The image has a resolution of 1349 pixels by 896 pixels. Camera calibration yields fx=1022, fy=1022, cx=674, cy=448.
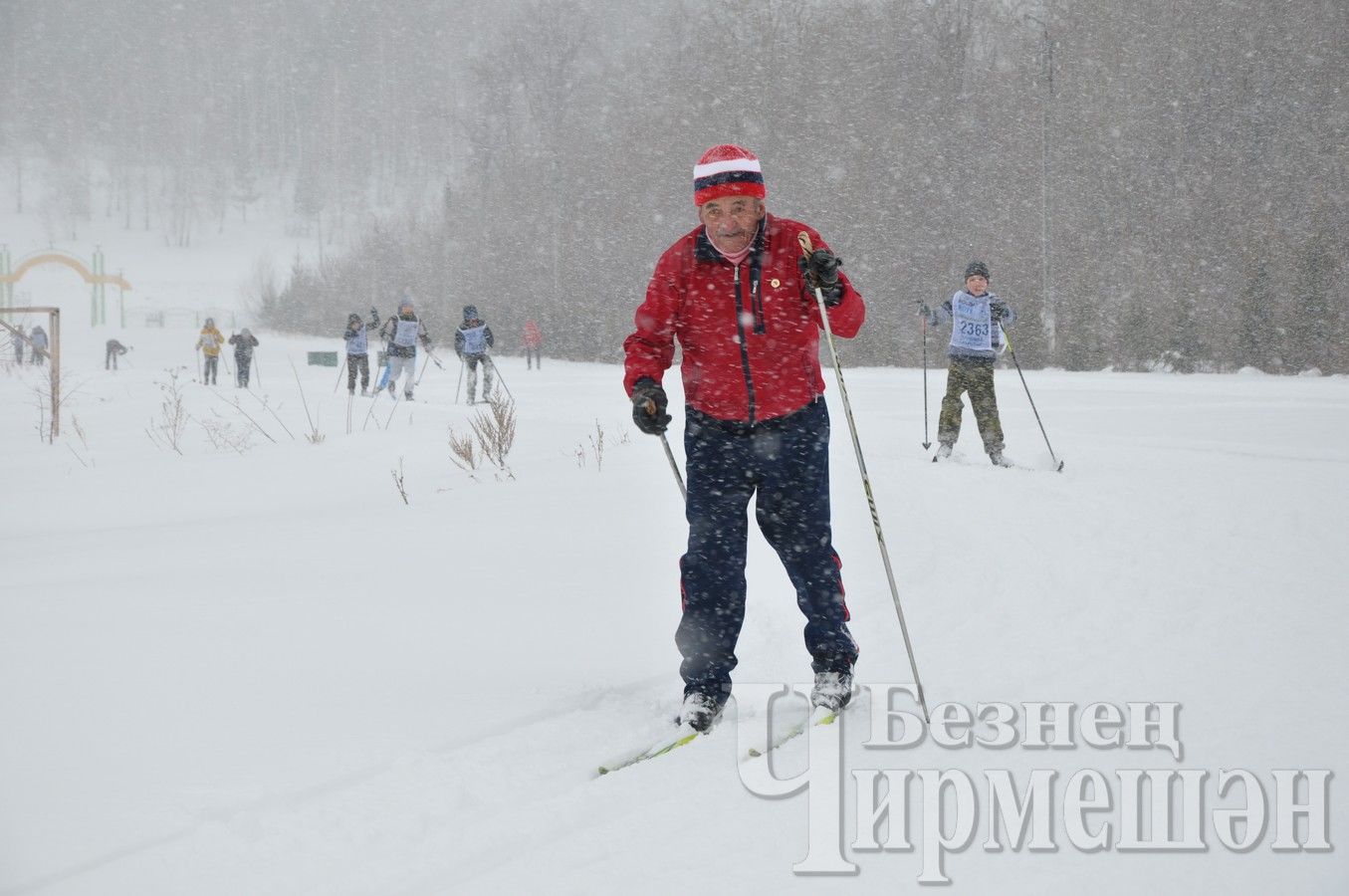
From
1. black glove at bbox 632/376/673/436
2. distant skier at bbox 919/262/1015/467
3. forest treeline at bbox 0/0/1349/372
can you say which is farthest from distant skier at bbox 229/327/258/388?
black glove at bbox 632/376/673/436

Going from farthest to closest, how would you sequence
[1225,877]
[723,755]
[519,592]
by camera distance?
[519,592] → [723,755] → [1225,877]

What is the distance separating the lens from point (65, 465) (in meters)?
9.38

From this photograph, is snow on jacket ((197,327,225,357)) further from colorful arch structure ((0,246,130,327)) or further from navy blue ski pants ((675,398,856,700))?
colorful arch structure ((0,246,130,327))

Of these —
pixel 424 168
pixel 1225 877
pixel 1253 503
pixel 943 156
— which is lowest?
pixel 1225 877

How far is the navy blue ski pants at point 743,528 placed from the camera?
3.25 meters

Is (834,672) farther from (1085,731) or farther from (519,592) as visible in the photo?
(519,592)

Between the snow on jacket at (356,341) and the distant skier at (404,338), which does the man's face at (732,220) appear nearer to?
the distant skier at (404,338)

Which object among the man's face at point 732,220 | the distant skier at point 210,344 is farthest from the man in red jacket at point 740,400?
the distant skier at point 210,344

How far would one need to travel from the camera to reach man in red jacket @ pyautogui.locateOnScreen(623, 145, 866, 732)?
319 centimetres

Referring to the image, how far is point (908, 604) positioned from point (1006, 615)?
437 millimetres

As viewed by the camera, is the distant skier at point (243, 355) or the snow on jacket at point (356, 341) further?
the distant skier at point (243, 355)

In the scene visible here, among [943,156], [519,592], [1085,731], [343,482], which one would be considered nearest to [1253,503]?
[1085,731]

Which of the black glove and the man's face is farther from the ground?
the man's face

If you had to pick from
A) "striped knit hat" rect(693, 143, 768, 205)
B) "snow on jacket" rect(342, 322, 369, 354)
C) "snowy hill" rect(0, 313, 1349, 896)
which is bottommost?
"snowy hill" rect(0, 313, 1349, 896)
